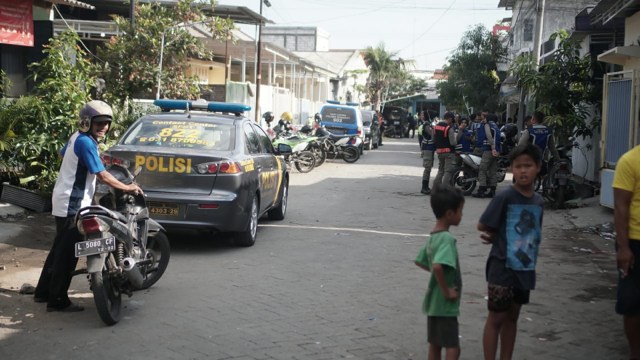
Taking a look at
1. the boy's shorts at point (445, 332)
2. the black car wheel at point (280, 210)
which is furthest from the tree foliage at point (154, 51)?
the boy's shorts at point (445, 332)

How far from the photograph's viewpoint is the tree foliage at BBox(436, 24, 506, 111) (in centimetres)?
3644

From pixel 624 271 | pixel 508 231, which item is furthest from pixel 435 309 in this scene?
pixel 624 271

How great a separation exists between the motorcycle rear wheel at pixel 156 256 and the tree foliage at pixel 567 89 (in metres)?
10.6

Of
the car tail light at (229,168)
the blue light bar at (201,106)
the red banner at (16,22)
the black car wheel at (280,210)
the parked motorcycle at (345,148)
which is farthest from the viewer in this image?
the parked motorcycle at (345,148)

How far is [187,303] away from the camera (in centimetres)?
664

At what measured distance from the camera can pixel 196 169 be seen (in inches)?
342

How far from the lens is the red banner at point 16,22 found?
14875 millimetres

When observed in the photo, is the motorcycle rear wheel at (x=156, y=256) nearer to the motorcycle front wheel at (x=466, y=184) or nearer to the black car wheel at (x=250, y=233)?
the black car wheel at (x=250, y=233)

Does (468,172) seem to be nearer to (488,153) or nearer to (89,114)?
(488,153)

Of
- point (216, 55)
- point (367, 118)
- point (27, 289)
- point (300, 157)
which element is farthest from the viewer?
point (367, 118)

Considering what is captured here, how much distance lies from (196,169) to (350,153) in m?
17.5

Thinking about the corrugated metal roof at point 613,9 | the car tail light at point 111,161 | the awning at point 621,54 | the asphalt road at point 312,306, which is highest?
the corrugated metal roof at point 613,9

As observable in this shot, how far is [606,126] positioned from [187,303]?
345 inches

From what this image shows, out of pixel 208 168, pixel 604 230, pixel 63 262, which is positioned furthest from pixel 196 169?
pixel 604 230
